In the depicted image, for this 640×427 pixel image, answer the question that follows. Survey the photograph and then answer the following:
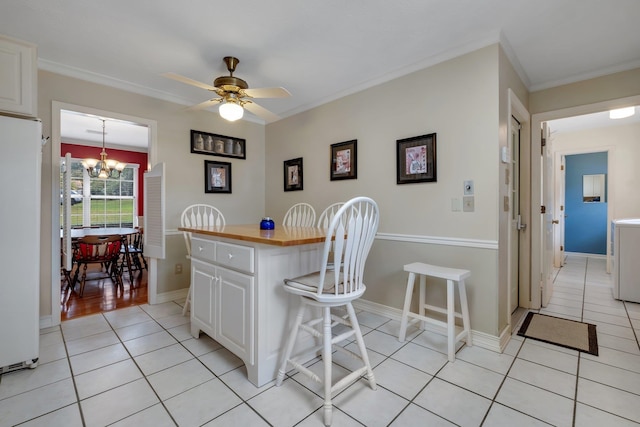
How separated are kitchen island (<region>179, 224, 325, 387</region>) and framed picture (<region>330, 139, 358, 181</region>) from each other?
1346mm

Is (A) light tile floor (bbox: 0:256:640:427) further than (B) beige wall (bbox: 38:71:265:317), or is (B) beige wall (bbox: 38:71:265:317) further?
(B) beige wall (bbox: 38:71:265:317)

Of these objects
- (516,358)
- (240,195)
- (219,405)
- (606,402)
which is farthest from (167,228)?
(606,402)

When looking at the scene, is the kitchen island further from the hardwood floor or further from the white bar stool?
the hardwood floor

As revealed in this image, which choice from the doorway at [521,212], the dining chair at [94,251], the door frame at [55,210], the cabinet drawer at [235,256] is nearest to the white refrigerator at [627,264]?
the doorway at [521,212]

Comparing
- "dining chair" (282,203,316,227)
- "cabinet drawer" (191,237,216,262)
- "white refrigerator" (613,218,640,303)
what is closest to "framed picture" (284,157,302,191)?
"dining chair" (282,203,316,227)

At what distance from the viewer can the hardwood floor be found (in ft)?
9.99

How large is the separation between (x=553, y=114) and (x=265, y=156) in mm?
3521

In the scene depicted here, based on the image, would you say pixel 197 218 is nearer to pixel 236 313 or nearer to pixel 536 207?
pixel 236 313

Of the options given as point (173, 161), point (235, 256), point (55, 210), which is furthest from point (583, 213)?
point (55, 210)

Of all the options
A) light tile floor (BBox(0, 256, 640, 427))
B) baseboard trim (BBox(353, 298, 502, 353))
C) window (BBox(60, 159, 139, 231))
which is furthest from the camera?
window (BBox(60, 159, 139, 231))

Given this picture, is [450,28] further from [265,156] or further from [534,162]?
[265,156]

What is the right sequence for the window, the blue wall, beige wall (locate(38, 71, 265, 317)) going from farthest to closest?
1. the window
2. the blue wall
3. beige wall (locate(38, 71, 265, 317))

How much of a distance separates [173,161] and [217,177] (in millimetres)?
568

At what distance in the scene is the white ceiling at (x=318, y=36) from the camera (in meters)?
1.92
